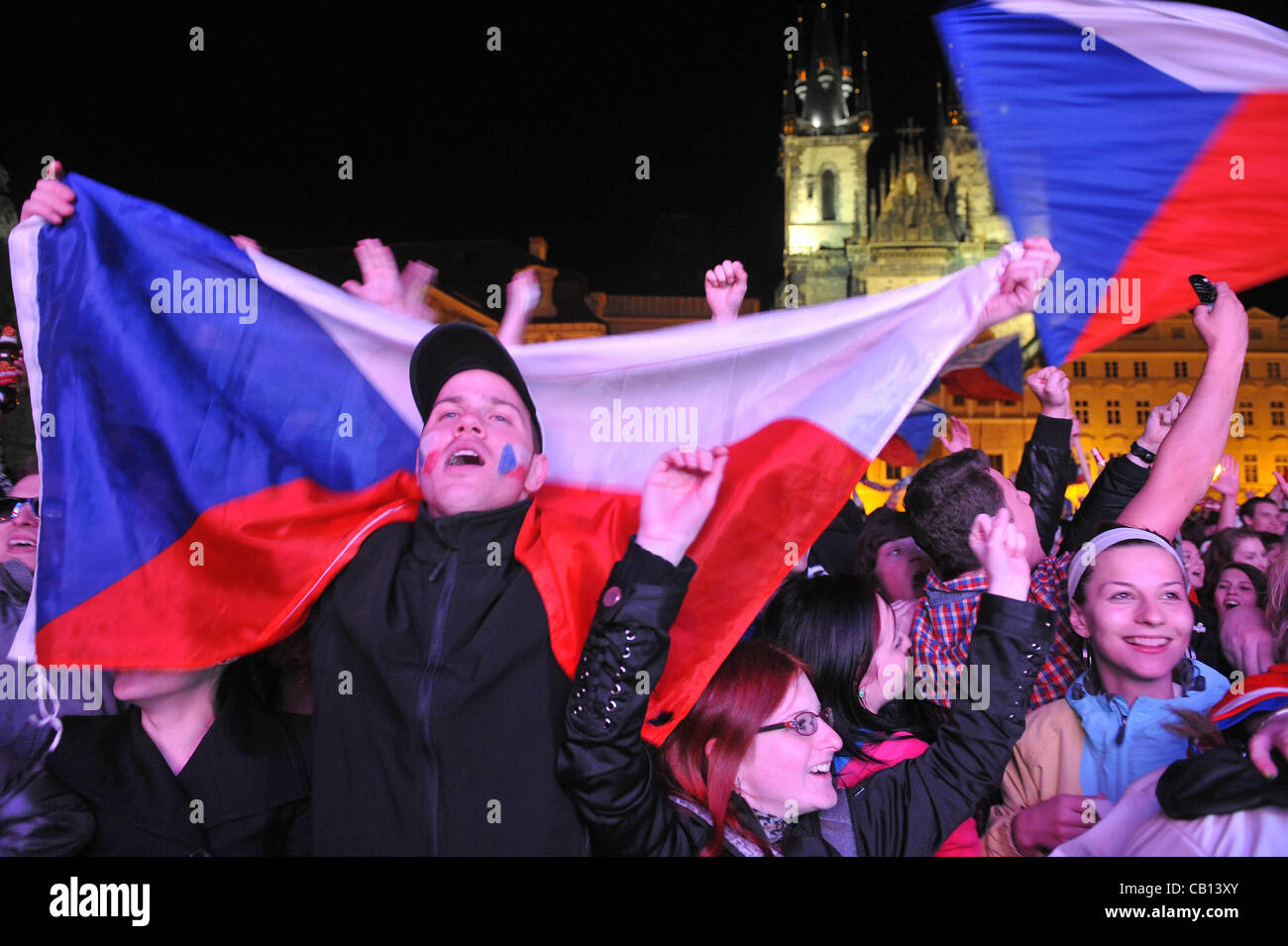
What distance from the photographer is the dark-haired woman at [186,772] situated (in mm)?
2863

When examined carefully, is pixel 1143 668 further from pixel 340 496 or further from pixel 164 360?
pixel 164 360

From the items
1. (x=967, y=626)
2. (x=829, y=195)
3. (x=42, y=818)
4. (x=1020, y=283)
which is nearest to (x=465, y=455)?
(x=42, y=818)

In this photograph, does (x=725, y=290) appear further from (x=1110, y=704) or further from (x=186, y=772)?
(x=186, y=772)

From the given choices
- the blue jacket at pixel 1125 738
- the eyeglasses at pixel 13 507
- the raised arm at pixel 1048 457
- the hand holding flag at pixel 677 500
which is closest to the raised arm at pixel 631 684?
the hand holding flag at pixel 677 500

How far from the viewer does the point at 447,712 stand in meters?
2.66

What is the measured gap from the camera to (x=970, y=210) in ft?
235

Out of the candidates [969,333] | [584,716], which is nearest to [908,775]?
[584,716]

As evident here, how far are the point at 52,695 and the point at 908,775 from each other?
7.45 feet

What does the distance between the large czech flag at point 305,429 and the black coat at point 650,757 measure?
27 cm

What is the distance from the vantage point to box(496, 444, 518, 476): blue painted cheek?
113 inches

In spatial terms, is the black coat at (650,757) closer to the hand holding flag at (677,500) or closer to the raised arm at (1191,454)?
the hand holding flag at (677,500)

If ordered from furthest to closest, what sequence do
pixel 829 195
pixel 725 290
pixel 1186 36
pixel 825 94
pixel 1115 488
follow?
1. pixel 825 94
2. pixel 829 195
3. pixel 1115 488
4. pixel 1186 36
5. pixel 725 290

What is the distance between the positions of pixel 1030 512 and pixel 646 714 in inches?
65.2

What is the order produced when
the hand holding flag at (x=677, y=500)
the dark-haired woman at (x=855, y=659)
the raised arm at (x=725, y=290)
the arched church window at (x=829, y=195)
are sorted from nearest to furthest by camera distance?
the hand holding flag at (x=677, y=500), the dark-haired woman at (x=855, y=659), the raised arm at (x=725, y=290), the arched church window at (x=829, y=195)
